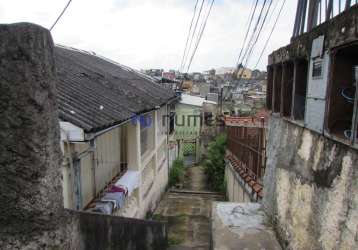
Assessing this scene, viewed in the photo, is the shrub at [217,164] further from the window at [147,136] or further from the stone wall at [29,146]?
the stone wall at [29,146]

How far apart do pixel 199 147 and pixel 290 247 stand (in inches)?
792

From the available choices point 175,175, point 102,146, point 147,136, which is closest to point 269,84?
point 102,146

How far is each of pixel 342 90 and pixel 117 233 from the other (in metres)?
2.97

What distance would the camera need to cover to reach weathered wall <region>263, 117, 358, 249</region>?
270 cm

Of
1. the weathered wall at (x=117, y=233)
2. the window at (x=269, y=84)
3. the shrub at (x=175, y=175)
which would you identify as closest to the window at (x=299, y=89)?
the window at (x=269, y=84)

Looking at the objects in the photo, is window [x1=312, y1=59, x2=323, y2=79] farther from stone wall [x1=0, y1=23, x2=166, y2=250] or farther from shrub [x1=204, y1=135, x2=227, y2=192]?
shrub [x1=204, y1=135, x2=227, y2=192]

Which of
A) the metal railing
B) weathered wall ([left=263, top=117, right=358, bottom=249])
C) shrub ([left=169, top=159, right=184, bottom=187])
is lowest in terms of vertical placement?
shrub ([left=169, top=159, right=184, bottom=187])

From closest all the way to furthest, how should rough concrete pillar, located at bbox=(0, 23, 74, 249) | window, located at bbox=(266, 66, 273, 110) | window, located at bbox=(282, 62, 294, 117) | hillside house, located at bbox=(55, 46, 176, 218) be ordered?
rough concrete pillar, located at bbox=(0, 23, 74, 249) < hillside house, located at bbox=(55, 46, 176, 218) < window, located at bbox=(282, 62, 294, 117) < window, located at bbox=(266, 66, 273, 110)

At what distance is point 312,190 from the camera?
140 inches

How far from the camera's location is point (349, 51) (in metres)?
3.07

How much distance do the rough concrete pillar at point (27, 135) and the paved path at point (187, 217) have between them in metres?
7.75

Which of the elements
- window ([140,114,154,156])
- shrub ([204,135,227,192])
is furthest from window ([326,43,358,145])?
shrub ([204,135,227,192])

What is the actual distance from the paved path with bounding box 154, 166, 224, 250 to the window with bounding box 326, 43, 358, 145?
6.81 m

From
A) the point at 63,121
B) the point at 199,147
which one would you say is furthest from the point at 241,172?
the point at 199,147
